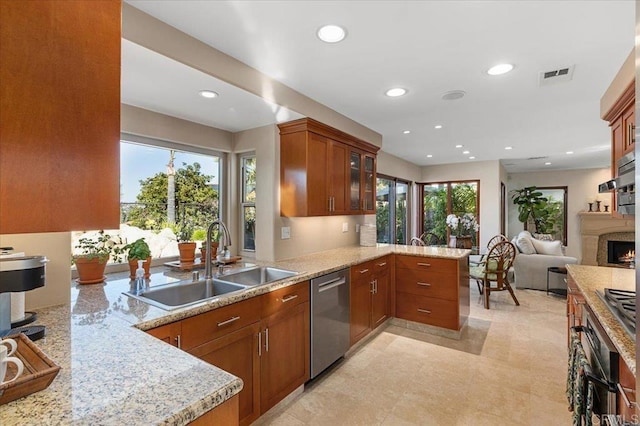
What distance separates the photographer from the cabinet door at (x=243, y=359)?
5.57ft

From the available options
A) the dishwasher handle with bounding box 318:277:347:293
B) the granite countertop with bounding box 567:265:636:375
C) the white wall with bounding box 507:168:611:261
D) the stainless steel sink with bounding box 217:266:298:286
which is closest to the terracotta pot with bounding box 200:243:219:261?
the stainless steel sink with bounding box 217:266:298:286

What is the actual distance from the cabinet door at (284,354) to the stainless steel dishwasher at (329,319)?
90 mm

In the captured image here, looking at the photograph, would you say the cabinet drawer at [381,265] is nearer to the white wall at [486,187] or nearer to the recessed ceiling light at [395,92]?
the recessed ceiling light at [395,92]

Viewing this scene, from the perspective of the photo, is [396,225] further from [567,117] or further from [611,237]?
[611,237]

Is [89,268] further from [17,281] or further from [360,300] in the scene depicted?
[360,300]

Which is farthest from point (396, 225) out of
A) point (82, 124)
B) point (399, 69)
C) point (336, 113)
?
point (82, 124)

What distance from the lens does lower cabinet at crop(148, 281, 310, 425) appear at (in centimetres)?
162

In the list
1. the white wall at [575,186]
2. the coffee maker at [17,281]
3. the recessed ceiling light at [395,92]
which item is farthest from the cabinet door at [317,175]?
the white wall at [575,186]

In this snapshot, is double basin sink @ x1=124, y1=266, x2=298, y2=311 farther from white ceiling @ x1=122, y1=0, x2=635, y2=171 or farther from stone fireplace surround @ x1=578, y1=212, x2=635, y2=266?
stone fireplace surround @ x1=578, y1=212, x2=635, y2=266

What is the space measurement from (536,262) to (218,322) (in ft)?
18.2

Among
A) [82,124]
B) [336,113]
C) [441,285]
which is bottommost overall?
[441,285]

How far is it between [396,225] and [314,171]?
3781 millimetres

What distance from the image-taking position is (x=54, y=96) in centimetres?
76

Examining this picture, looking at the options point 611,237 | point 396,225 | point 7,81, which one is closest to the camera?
point 7,81
